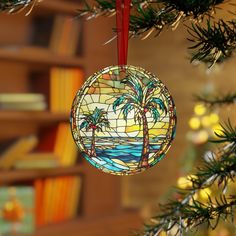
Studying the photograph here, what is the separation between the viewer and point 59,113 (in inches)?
128

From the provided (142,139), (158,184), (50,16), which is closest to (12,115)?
(50,16)

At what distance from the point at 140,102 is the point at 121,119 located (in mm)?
25

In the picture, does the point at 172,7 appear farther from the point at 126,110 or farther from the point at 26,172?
the point at 26,172

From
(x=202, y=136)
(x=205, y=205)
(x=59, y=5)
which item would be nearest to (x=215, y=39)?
(x=205, y=205)

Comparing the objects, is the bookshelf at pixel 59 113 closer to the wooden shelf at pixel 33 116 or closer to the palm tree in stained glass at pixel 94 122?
the wooden shelf at pixel 33 116

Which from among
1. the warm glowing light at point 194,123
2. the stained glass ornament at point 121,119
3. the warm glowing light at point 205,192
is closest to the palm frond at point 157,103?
the stained glass ornament at point 121,119

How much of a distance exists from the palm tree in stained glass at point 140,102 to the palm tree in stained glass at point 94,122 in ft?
0.05

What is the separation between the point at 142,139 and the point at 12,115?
2.42 meters

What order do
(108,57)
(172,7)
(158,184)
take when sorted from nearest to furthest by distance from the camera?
(172,7) → (108,57) → (158,184)

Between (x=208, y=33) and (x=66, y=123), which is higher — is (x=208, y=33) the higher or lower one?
the higher one

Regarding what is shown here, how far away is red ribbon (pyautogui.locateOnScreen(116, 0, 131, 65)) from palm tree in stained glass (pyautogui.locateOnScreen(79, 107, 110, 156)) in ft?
0.18

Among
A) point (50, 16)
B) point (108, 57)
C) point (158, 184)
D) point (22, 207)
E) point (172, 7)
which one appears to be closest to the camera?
point (172, 7)

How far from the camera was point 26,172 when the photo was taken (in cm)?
308

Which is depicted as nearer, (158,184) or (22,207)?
(22,207)
